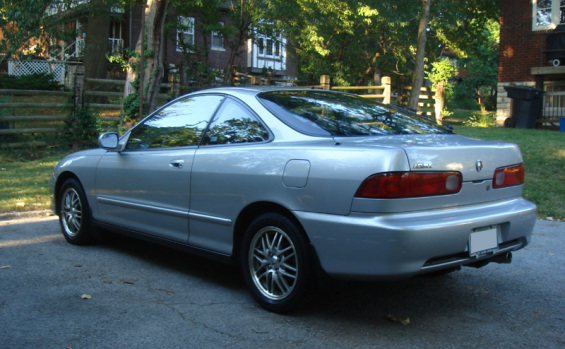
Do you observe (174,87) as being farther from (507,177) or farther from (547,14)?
(507,177)

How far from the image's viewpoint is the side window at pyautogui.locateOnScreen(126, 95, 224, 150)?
4.96m

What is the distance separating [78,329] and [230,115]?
1.94 metres

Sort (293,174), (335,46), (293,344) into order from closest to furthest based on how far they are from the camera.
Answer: (293,344)
(293,174)
(335,46)

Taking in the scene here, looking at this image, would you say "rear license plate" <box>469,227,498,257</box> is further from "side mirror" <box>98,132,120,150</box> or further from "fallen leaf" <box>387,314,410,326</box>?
"side mirror" <box>98,132,120,150</box>

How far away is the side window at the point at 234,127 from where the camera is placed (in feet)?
14.7

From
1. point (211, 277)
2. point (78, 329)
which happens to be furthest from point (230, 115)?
point (78, 329)

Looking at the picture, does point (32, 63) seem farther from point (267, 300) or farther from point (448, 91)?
point (267, 300)

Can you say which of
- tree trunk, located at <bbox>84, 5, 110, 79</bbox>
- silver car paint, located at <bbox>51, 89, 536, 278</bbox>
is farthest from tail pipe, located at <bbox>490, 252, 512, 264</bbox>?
tree trunk, located at <bbox>84, 5, 110, 79</bbox>

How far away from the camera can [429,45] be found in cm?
2933

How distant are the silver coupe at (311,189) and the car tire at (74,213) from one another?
0.59m

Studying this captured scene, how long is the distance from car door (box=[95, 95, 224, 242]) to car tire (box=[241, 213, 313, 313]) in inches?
30.5

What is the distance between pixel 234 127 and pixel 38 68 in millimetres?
25853

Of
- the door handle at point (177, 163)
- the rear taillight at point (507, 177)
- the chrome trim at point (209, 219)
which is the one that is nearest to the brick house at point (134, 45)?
the door handle at point (177, 163)

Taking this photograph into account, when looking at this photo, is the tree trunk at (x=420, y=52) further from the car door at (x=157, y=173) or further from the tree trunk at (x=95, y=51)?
the car door at (x=157, y=173)
